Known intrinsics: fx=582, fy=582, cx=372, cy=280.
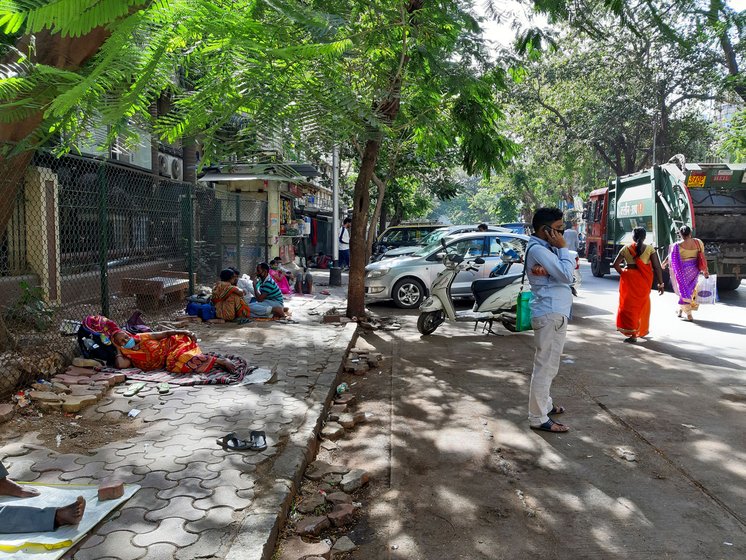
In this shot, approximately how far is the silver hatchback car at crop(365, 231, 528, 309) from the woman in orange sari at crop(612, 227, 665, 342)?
3342mm

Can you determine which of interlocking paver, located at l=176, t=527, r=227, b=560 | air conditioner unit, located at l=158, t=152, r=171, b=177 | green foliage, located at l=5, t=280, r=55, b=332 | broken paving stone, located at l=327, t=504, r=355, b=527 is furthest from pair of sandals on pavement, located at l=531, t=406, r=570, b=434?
air conditioner unit, located at l=158, t=152, r=171, b=177

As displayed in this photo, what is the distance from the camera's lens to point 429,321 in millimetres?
9016

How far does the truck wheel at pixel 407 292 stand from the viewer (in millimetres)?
11734

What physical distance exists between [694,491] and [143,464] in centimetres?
346

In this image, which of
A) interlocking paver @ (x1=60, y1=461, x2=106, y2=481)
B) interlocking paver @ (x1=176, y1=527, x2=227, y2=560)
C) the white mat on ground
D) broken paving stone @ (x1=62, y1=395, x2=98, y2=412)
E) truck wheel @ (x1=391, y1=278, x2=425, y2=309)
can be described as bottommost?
interlocking paver @ (x1=176, y1=527, x2=227, y2=560)

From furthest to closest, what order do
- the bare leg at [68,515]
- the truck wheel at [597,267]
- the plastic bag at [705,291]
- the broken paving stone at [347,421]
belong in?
the truck wheel at [597,267] → the plastic bag at [705,291] → the broken paving stone at [347,421] → the bare leg at [68,515]

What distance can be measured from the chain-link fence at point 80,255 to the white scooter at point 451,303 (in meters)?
4.17

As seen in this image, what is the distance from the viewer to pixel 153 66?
5.87ft

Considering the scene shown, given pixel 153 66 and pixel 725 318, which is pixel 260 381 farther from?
pixel 725 318

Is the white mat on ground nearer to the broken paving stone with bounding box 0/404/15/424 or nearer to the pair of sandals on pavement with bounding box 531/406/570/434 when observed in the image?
the broken paving stone with bounding box 0/404/15/424

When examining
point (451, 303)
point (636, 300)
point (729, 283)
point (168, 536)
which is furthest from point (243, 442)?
point (729, 283)

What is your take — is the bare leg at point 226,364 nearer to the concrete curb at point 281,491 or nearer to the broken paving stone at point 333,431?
the concrete curb at point 281,491

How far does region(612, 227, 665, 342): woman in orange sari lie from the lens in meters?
8.18

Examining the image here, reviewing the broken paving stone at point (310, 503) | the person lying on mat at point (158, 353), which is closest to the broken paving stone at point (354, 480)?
the broken paving stone at point (310, 503)
